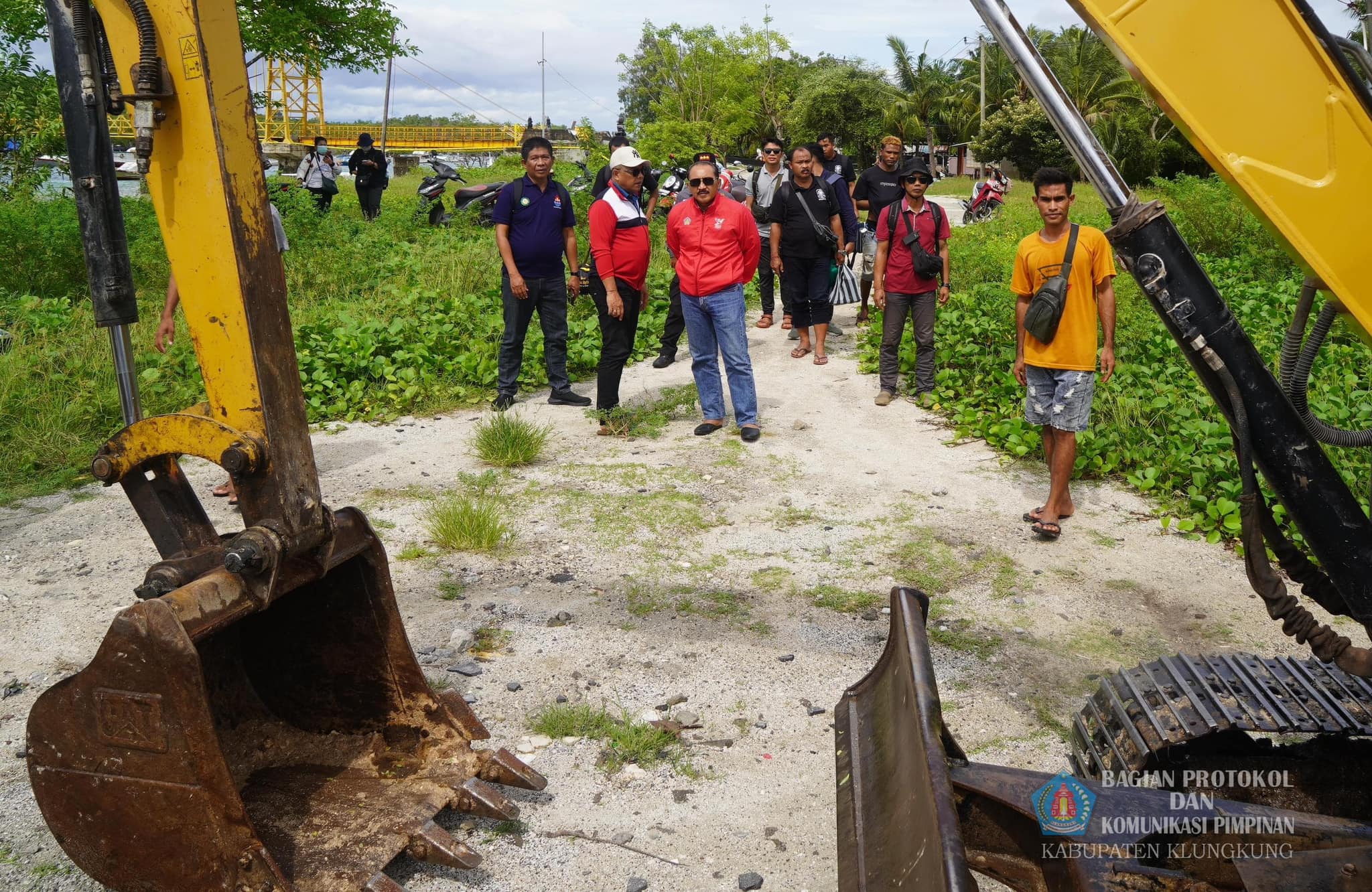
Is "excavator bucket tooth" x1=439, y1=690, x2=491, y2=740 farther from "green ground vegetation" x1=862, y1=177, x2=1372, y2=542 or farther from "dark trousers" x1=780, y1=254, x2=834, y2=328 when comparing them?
"dark trousers" x1=780, y1=254, x2=834, y2=328

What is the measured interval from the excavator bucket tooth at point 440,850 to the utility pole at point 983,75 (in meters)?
42.5

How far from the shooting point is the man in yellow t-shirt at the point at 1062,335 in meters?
5.65

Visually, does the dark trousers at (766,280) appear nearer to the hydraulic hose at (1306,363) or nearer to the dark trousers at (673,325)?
the dark trousers at (673,325)

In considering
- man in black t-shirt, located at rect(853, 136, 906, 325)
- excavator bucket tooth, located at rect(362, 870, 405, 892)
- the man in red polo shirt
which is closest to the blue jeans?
the man in red polo shirt

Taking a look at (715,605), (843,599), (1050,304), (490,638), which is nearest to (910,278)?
(1050,304)

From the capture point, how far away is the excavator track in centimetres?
274

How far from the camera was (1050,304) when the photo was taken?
555 cm

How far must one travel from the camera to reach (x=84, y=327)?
8.99 metres

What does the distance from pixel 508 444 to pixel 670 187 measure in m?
9.26

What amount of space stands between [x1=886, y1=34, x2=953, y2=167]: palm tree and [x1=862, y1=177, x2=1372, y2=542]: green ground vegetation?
40818 mm

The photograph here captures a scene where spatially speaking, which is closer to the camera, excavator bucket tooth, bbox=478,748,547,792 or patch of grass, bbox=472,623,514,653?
excavator bucket tooth, bbox=478,748,547,792

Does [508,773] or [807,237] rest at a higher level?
[807,237]

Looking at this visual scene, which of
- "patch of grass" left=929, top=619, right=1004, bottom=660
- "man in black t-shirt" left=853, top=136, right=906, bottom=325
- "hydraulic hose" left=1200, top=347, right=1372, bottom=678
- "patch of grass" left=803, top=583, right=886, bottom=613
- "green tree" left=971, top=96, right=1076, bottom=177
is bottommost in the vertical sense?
"patch of grass" left=803, top=583, right=886, bottom=613
